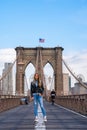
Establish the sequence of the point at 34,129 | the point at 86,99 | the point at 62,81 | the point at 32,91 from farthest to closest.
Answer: the point at 62,81, the point at 86,99, the point at 32,91, the point at 34,129

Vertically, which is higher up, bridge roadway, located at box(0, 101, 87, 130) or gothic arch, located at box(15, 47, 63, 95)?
gothic arch, located at box(15, 47, 63, 95)

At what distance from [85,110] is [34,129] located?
33.5ft

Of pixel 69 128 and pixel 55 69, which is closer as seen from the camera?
pixel 69 128

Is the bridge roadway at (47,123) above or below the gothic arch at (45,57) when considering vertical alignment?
below

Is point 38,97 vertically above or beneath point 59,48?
beneath

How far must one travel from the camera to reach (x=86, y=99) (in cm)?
2302

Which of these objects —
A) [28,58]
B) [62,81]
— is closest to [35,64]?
[28,58]

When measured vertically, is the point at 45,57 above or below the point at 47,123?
above

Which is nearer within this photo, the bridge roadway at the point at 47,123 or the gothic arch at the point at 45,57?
the bridge roadway at the point at 47,123

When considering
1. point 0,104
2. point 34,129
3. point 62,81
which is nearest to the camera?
point 34,129

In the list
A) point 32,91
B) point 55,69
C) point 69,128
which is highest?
point 55,69

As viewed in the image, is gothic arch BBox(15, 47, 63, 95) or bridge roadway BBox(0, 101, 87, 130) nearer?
bridge roadway BBox(0, 101, 87, 130)

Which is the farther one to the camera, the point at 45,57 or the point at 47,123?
the point at 45,57

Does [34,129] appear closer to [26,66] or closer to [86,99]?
[86,99]
